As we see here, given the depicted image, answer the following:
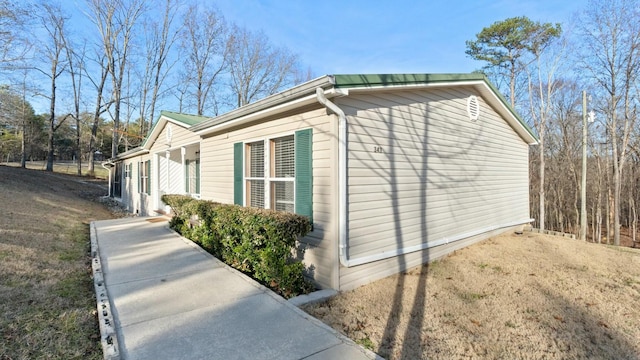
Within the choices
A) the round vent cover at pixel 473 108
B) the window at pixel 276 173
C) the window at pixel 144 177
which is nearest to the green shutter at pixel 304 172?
the window at pixel 276 173

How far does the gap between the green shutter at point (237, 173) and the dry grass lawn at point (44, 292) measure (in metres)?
2.70

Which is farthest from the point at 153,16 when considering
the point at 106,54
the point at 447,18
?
the point at 447,18

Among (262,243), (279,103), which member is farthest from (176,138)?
(262,243)

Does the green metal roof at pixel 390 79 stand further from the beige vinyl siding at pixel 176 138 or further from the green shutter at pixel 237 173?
the beige vinyl siding at pixel 176 138

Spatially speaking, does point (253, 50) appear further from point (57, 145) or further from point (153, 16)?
point (57, 145)

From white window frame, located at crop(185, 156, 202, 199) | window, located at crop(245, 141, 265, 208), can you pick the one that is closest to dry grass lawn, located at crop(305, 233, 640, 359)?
window, located at crop(245, 141, 265, 208)

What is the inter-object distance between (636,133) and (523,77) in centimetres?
608

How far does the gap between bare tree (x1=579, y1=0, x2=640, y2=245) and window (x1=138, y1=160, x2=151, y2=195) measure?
20435 millimetres

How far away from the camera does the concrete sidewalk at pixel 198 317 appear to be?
2822mm

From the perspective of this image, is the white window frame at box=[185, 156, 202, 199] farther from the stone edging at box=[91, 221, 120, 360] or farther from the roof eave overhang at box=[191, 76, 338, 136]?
the stone edging at box=[91, 221, 120, 360]

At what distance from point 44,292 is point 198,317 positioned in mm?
2222

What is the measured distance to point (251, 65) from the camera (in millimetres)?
26734

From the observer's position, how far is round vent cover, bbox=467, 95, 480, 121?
697cm

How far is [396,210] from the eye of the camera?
5.14m
